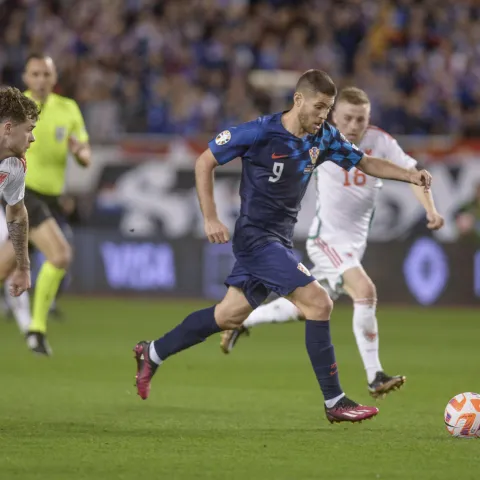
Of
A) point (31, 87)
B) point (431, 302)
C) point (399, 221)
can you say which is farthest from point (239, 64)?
point (31, 87)

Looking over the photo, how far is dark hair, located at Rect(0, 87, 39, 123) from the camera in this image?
21.6ft

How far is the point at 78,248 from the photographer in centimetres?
1822

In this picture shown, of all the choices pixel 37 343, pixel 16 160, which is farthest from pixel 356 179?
pixel 37 343

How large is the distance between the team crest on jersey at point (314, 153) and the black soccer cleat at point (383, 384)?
161cm

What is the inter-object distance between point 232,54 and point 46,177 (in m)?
9.81

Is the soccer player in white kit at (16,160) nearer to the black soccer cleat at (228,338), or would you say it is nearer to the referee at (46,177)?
the black soccer cleat at (228,338)

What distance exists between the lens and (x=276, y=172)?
23.5ft

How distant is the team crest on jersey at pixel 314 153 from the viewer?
7152mm

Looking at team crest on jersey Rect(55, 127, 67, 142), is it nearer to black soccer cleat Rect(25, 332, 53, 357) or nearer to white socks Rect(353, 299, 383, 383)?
black soccer cleat Rect(25, 332, 53, 357)

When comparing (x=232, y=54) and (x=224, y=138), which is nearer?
(x=224, y=138)

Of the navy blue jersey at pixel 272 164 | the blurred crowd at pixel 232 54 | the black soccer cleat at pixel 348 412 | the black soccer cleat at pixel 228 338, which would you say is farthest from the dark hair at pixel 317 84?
the blurred crowd at pixel 232 54

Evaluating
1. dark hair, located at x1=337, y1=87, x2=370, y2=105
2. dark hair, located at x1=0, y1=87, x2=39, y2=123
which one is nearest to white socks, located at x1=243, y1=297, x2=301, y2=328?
dark hair, located at x1=337, y1=87, x2=370, y2=105

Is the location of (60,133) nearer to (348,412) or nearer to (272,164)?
(272,164)

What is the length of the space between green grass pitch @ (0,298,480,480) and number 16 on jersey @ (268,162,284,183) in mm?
1414
